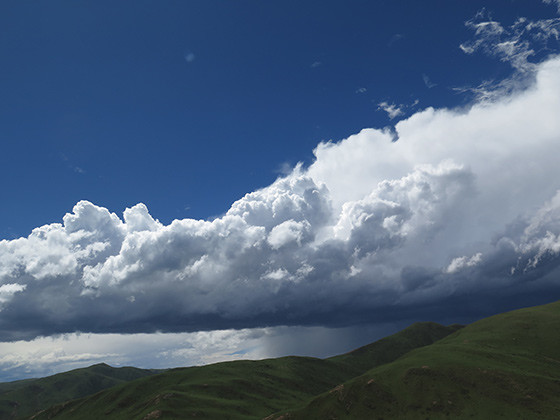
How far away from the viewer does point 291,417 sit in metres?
171

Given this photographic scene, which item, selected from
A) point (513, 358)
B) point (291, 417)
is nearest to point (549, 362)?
point (513, 358)

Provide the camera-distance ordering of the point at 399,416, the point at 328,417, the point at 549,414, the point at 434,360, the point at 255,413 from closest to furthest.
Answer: the point at 549,414 < the point at 399,416 < the point at 328,417 < the point at 434,360 < the point at 255,413

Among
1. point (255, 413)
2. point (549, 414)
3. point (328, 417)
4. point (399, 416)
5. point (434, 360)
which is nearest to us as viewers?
point (549, 414)

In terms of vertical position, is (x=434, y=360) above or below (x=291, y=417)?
above

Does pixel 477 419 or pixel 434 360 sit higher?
pixel 434 360

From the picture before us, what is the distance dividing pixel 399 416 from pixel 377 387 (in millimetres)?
21154

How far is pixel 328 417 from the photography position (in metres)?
163

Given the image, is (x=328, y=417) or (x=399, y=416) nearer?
(x=399, y=416)

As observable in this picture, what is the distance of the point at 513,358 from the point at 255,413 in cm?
12050

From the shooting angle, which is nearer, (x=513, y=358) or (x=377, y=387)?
(x=377, y=387)

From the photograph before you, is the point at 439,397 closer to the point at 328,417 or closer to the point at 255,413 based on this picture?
the point at 328,417

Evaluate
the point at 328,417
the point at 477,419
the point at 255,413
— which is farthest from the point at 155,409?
the point at 477,419

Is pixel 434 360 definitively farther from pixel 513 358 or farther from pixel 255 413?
pixel 255 413

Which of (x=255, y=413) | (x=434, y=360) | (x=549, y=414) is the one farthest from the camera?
(x=255, y=413)
